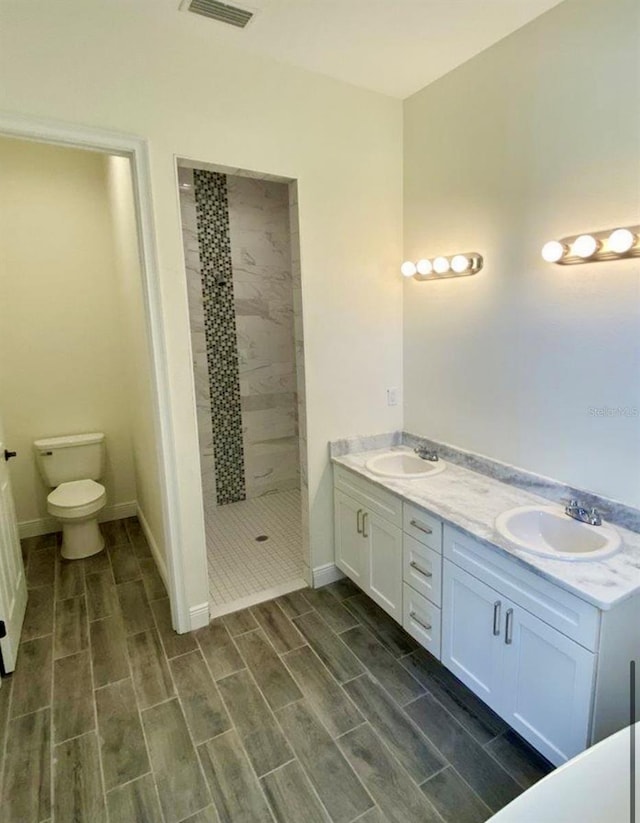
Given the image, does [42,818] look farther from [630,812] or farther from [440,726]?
[630,812]

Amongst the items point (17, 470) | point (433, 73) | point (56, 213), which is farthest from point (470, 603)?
point (56, 213)

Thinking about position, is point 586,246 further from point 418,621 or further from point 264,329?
point 264,329

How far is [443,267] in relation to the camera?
7.89 ft

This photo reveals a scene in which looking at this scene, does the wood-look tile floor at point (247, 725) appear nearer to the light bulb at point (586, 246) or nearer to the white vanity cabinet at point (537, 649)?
the white vanity cabinet at point (537, 649)

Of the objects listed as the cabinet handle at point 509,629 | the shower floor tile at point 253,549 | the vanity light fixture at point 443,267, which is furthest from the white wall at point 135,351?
the cabinet handle at point 509,629

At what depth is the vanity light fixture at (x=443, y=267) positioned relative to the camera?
2.30m

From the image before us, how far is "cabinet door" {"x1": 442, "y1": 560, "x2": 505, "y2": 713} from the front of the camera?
5.68 ft

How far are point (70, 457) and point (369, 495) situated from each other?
234 centimetres

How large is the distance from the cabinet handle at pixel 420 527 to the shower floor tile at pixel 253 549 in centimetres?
107

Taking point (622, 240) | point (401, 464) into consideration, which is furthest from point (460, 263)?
point (401, 464)

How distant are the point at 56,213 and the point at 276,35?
7.10 ft

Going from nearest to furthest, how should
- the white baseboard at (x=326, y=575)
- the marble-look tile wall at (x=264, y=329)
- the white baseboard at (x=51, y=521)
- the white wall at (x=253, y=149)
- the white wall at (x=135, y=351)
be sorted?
the white wall at (x=253, y=149) < the white wall at (x=135, y=351) < the white baseboard at (x=326, y=575) < the white baseboard at (x=51, y=521) < the marble-look tile wall at (x=264, y=329)

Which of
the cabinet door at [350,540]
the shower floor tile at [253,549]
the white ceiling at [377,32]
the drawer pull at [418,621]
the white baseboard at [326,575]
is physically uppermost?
the white ceiling at [377,32]

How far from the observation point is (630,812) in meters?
1.05
